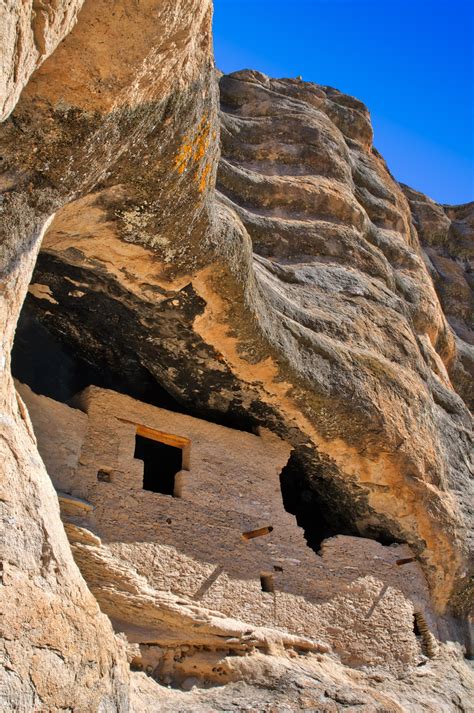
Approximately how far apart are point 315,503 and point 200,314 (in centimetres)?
371

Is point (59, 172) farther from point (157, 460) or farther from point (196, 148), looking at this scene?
point (157, 460)

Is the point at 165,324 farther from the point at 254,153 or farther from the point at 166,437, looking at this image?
the point at 254,153

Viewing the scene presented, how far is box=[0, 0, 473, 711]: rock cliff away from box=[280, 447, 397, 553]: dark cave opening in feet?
0.13

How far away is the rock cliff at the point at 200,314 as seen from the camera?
3.94m

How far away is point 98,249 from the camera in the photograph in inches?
258

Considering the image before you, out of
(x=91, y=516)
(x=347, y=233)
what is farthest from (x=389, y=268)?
(x=91, y=516)

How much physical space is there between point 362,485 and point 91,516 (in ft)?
12.9

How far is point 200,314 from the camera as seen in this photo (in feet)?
23.9

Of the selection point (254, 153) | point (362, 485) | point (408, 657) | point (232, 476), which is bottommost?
point (408, 657)

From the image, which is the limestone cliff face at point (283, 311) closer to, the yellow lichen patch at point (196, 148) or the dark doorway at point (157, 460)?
the yellow lichen patch at point (196, 148)

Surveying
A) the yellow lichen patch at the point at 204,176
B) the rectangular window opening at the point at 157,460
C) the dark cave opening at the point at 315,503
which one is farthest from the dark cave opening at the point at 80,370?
the yellow lichen patch at the point at 204,176

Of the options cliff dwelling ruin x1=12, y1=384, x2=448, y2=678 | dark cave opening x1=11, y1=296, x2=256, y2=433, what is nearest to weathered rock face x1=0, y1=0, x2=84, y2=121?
cliff dwelling ruin x1=12, y1=384, x2=448, y2=678

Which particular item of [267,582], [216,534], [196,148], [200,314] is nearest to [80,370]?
[200,314]

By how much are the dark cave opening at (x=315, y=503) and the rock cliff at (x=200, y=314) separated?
39 mm
